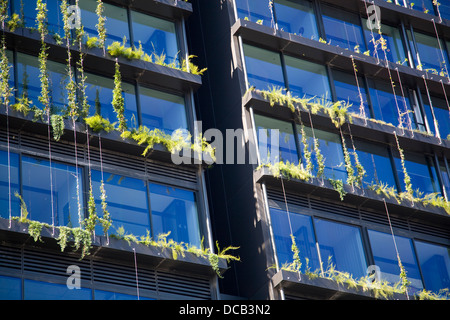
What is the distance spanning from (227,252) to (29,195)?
7.05 meters

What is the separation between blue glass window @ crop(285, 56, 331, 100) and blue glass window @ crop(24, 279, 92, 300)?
11390 mm

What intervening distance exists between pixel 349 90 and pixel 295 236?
7.25m

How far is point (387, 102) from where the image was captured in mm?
34750

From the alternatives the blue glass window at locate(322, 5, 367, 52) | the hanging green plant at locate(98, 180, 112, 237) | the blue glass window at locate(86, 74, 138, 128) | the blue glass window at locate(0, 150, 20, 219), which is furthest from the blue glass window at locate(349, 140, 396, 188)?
the blue glass window at locate(0, 150, 20, 219)

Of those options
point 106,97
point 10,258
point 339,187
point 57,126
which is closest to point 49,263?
point 10,258

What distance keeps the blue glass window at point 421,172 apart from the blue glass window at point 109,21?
10.7 metres

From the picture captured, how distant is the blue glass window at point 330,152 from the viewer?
31.4 metres

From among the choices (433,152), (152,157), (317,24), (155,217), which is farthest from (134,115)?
(433,152)

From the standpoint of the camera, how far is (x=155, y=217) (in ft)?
91.5

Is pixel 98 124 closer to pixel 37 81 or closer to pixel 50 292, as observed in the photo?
pixel 37 81

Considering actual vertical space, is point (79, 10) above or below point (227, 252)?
above

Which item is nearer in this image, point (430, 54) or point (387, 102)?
point (387, 102)

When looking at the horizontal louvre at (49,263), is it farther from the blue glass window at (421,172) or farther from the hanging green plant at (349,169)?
the blue glass window at (421,172)
